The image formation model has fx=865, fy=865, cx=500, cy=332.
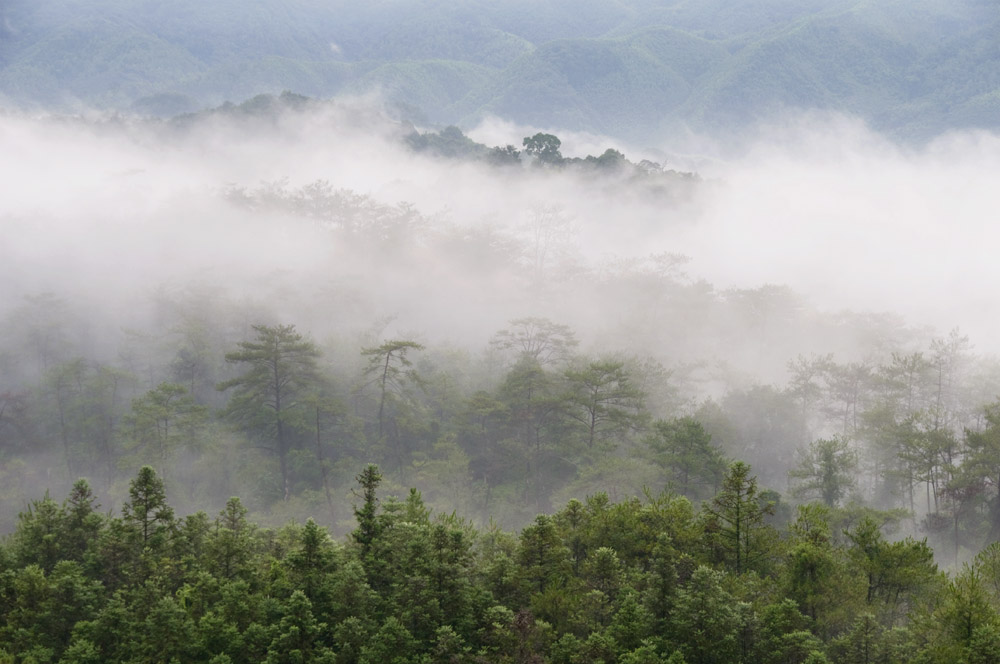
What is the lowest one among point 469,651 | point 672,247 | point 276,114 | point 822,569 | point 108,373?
point 469,651

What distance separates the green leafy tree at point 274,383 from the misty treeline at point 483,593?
29.7m

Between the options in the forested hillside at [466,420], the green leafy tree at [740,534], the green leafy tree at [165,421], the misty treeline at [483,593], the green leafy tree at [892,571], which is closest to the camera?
the misty treeline at [483,593]

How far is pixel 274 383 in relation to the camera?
200ft

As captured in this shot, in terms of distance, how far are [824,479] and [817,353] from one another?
3117 centimetres

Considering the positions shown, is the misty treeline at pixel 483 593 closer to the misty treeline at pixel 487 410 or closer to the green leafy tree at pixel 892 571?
the green leafy tree at pixel 892 571

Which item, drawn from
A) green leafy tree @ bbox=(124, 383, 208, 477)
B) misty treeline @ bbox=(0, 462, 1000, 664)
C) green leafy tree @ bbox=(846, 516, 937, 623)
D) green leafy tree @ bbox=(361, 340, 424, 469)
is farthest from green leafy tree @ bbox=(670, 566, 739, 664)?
green leafy tree @ bbox=(124, 383, 208, 477)

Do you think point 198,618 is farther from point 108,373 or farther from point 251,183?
point 251,183

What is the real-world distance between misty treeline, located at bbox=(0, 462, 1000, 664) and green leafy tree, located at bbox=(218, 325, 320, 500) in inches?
1170

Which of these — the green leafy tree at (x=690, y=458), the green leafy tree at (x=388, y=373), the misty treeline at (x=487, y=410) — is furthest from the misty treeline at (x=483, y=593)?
the green leafy tree at (x=388, y=373)

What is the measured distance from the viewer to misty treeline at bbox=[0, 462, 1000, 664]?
22.3m

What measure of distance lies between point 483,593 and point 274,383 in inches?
1571

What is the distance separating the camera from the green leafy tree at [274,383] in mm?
58656

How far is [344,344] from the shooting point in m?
71.9

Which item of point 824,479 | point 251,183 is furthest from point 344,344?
point 251,183
